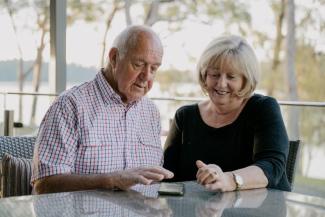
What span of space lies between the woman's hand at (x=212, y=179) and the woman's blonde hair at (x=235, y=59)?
506 mm

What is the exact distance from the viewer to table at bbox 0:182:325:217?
1.66 metres

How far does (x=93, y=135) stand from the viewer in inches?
86.8

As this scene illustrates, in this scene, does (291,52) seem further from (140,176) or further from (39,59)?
(140,176)

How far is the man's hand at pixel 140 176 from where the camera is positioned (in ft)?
6.18

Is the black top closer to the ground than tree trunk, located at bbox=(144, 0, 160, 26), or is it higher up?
closer to the ground

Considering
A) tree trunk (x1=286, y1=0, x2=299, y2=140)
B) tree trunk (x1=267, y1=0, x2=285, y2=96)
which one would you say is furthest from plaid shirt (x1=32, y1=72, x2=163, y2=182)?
tree trunk (x1=267, y1=0, x2=285, y2=96)

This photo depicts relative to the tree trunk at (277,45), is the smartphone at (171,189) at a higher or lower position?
lower

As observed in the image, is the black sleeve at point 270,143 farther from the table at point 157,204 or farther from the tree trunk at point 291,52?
the tree trunk at point 291,52

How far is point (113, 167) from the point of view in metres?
2.25

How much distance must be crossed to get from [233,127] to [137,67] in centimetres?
51

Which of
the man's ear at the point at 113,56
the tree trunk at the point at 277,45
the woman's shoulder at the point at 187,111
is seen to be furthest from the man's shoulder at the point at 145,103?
the tree trunk at the point at 277,45

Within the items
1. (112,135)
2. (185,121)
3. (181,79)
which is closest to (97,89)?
(112,135)

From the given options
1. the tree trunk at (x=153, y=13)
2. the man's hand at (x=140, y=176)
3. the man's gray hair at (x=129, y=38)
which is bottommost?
the man's hand at (x=140, y=176)

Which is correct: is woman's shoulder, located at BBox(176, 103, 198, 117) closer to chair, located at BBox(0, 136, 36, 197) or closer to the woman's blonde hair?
the woman's blonde hair
